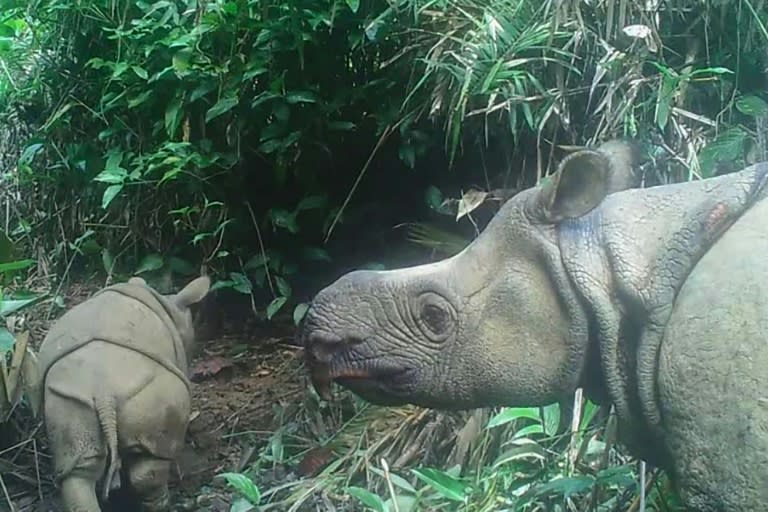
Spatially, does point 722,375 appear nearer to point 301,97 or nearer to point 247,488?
point 247,488

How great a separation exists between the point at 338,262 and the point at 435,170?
1.95ft

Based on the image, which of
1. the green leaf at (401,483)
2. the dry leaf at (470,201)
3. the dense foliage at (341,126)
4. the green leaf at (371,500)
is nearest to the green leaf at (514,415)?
the dense foliage at (341,126)

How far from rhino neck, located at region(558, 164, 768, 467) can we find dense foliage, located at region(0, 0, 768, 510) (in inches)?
32.3

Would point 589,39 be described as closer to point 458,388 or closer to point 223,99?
point 223,99

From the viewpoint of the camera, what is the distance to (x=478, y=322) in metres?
2.07

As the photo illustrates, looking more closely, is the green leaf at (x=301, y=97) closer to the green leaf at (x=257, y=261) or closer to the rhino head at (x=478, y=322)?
the green leaf at (x=257, y=261)

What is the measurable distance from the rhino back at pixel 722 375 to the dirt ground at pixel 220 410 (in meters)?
2.52

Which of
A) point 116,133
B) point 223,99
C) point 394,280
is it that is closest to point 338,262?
point 223,99

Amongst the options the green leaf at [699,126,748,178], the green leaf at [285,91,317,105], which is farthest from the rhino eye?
the green leaf at [285,91,317,105]

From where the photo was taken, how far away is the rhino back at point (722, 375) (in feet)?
5.62

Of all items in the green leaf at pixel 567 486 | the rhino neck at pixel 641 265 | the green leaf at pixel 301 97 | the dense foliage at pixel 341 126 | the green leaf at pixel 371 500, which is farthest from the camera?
the green leaf at pixel 301 97

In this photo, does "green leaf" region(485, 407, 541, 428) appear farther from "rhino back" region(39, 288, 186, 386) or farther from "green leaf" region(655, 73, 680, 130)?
"rhino back" region(39, 288, 186, 386)

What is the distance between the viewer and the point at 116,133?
5.20 metres

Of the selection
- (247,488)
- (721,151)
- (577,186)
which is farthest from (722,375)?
(247,488)
